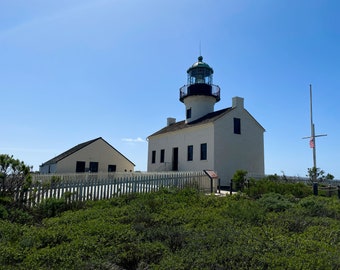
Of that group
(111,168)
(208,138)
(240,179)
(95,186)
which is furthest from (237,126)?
(111,168)

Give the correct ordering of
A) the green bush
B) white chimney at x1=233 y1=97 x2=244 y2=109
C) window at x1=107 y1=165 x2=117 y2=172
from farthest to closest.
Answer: window at x1=107 y1=165 x2=117 y2=172
white chimney at x1=233 y1=97 x2=244 y2=109
the green bush

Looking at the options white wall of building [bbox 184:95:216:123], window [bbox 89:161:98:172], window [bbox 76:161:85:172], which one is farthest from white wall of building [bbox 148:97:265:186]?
window [bbox 76:161:85:172]

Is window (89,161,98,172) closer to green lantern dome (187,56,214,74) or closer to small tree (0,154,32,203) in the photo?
green lantern dome (187,56,214,74)

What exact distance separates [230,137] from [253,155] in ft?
8.70

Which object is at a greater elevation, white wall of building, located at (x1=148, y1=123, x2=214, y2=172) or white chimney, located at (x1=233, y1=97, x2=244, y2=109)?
white chimney, located at (x1=233, y1=97, x2=244, y2=109)

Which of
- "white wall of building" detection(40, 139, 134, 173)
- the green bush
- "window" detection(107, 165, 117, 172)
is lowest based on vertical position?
the green bush

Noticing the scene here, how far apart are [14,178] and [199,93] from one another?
17.2 metres

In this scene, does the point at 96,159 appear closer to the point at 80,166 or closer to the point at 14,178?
the point at 80,166

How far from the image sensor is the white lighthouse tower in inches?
909

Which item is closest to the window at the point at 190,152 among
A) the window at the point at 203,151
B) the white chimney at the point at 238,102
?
the window at the point at 203,151

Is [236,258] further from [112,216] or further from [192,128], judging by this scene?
[192,128]

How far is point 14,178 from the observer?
26.8 feet

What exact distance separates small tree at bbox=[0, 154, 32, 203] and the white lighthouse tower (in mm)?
16279

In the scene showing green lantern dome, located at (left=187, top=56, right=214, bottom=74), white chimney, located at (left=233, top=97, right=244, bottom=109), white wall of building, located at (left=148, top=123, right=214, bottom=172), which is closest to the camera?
white wall of building, located at (left=148, top=123, right=214, bottom=172)
